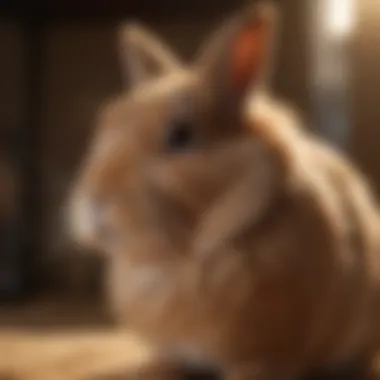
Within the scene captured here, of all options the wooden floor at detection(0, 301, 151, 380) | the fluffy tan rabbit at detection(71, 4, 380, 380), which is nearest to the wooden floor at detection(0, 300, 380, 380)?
the wooden floor at detection(0, 301, 151, 380)

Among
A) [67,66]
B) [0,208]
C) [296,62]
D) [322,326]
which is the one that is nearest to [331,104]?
[296,62]

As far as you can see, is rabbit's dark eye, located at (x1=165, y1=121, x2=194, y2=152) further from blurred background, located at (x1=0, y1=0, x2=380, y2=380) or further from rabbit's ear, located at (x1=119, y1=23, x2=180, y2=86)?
blurred background, located at (x1=0, y1=0, x2=380, y2=380)

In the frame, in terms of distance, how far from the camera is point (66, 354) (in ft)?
3.45

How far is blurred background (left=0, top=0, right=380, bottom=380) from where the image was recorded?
1.44 meters

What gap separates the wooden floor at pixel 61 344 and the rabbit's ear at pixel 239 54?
1.05 feet

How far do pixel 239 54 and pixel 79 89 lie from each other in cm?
65

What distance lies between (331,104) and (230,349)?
0.71m

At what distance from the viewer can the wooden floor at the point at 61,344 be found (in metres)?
0.97

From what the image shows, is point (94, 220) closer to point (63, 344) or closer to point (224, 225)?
point (224, 225)

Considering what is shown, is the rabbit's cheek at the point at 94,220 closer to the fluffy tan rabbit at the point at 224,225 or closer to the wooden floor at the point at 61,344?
the fluffy tan rabbit at the point at 224,225

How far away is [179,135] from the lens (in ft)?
A: 2.79

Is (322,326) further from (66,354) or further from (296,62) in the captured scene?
(296,62)

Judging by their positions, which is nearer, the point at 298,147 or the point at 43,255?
the point at 298,147

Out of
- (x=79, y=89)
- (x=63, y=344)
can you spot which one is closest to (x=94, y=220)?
(x=63, y=344)
